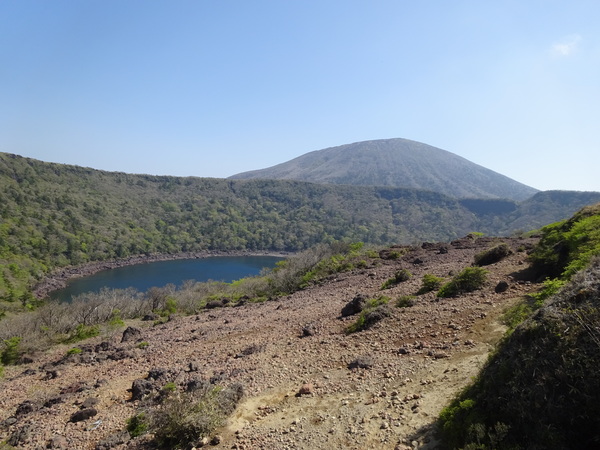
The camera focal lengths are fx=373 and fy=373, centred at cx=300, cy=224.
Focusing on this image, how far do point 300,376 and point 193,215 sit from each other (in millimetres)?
109114

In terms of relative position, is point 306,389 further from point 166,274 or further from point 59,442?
point 166,274

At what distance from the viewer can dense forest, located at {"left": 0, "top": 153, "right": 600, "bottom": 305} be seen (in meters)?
69.6

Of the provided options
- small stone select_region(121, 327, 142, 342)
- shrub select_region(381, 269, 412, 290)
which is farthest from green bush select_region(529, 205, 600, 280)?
small stone select_region(121, 327, 142, 342)

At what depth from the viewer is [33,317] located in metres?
20.8

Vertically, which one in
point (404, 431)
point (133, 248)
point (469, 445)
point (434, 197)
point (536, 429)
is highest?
point (434, 197)

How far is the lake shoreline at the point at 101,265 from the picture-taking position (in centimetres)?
5607

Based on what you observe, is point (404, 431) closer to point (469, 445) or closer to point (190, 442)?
point (469, 445)

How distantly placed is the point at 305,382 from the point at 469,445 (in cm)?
347

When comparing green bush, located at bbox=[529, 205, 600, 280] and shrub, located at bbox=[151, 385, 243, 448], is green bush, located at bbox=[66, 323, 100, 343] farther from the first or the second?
green bush, located at bbox=[529, 205, 600, 280]

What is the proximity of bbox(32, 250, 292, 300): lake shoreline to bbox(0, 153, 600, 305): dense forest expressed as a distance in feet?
4.80

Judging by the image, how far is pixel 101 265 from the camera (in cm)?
7350

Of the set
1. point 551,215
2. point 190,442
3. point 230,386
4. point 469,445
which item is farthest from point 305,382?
point 551,215

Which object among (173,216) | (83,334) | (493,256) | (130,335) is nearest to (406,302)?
(493,256)

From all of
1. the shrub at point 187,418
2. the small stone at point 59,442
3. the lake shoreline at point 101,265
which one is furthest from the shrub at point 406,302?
the lake shoreline at point 101,265
